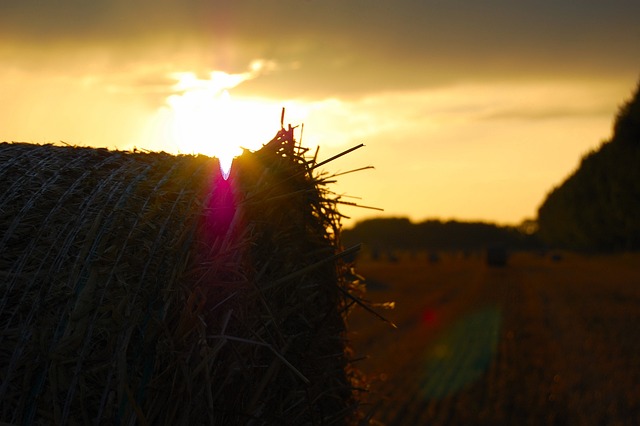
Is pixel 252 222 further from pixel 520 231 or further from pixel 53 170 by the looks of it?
pixel 520 231

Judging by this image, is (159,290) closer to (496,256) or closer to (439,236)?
(496,256)

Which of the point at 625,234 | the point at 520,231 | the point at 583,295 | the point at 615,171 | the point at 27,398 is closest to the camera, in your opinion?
the point at 27,398

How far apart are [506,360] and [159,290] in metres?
13.7

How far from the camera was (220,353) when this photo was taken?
3436mm

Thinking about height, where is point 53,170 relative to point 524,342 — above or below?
above

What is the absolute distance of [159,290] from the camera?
3336mm

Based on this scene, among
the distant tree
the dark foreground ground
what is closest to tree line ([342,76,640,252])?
the distant tree

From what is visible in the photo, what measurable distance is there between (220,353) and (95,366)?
61 cm

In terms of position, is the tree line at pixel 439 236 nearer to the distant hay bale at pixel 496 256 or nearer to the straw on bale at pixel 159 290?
the distant hay bale at pixel 496 256

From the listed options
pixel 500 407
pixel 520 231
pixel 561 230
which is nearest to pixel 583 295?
pixel 500 407

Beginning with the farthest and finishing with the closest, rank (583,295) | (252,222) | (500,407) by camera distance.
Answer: (583,295) < (500,407) < (252,222)

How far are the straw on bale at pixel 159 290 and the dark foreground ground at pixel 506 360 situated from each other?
115 centimetres

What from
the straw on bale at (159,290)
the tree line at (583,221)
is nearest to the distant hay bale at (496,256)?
the tree line at (583,221)

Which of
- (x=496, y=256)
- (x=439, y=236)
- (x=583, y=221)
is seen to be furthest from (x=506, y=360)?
(x=439, y=236)
